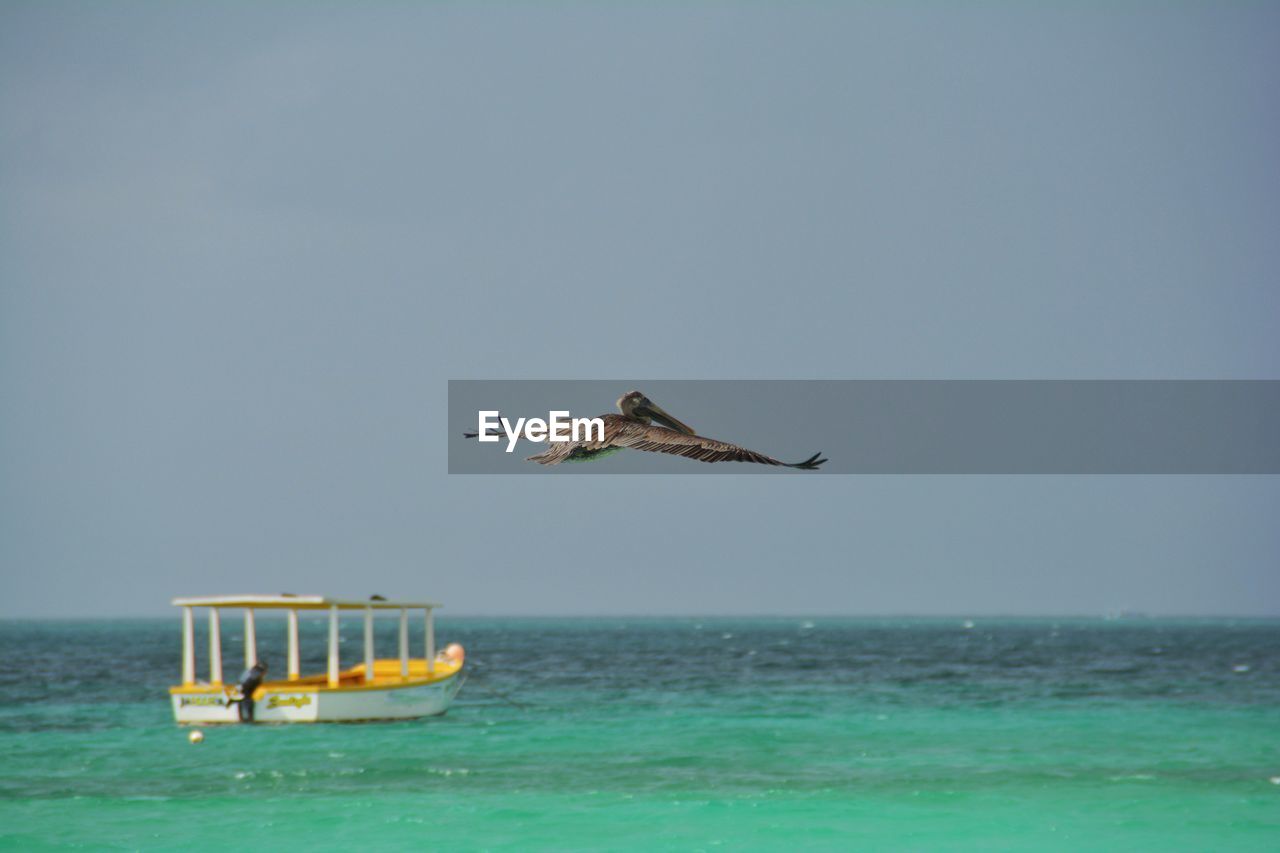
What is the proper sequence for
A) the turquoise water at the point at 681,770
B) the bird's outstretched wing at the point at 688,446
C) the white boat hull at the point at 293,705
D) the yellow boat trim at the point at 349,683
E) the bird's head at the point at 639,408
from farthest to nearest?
the yellow boat trim at the point at 349,683, the white boat hull at the point at 293,705, the turquoise water at the point at 681,770, the bird's head at the point at 639,408, the bird's outstretched wing at the point at 688,446

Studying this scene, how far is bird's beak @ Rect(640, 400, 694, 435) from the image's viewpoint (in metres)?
10.5

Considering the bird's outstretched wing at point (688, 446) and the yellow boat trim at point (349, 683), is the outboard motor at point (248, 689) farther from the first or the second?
the bird's outstretched wing at point (688, 446)

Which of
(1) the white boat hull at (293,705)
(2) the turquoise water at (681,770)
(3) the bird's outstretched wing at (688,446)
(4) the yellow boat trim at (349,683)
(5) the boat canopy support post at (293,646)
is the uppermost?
(3) the bird's outstretched wing at (688,446)

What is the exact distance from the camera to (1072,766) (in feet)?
117

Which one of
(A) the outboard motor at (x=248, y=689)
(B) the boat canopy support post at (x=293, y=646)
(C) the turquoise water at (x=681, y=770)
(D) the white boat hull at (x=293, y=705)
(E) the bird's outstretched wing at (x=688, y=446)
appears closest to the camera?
(E) the bird's outstretched wing at (x=688, y=446)

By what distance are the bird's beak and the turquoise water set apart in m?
16.6

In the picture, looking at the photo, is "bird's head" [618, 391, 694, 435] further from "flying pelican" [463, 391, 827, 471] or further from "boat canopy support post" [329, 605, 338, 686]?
"boat canopy support post" [329, 605, 338, 686]

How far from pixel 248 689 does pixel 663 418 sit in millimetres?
26692

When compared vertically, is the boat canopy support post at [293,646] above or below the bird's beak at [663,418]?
below

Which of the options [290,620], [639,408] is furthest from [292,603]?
[639,408]

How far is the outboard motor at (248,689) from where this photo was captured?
35.1 meters

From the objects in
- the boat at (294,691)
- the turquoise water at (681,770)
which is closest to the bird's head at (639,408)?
the turquoise water at (681,770)

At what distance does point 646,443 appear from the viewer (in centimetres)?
1012

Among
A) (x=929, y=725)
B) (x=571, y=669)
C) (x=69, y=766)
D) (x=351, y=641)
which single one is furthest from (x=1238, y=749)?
(x=351, y=641)
